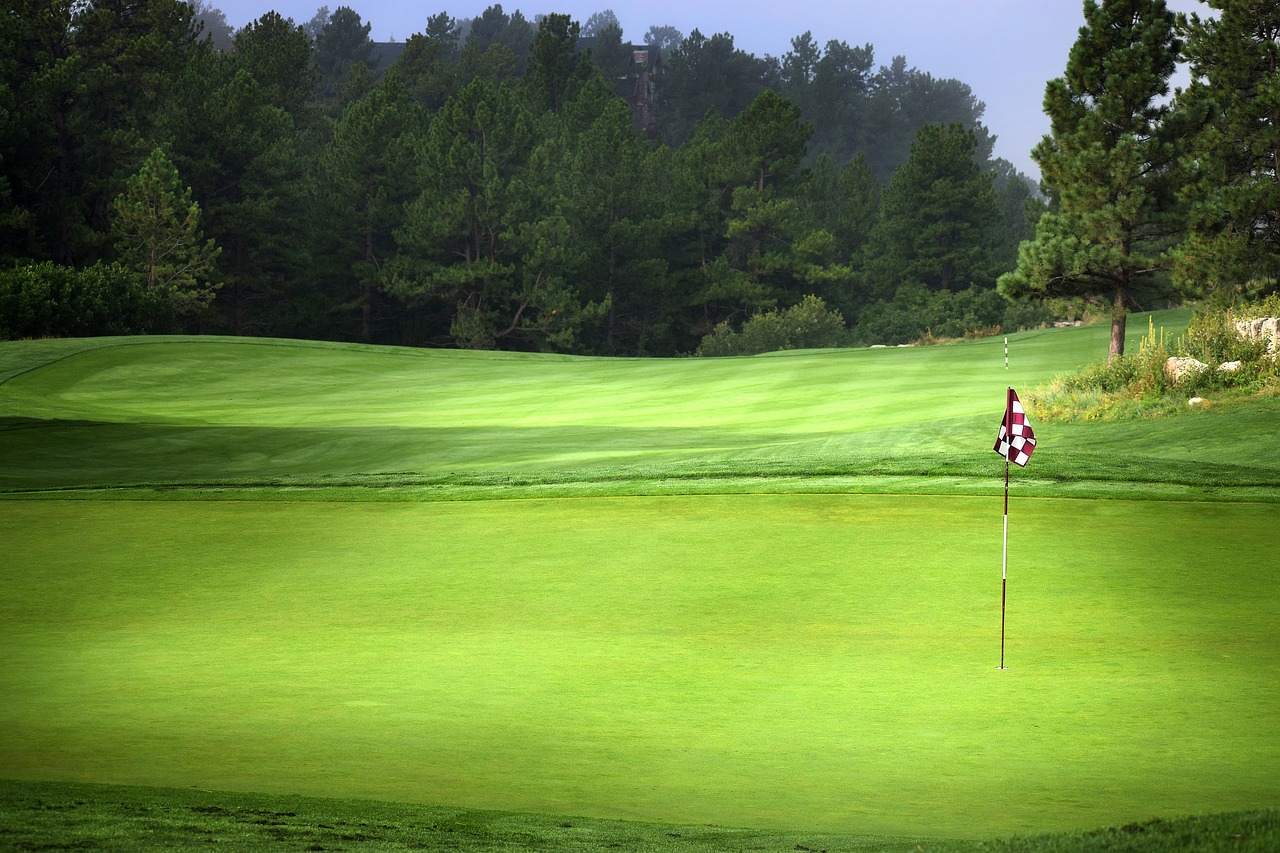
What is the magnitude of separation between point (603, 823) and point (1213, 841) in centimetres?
252

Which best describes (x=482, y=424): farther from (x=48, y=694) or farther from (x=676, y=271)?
(x=676, y=271)

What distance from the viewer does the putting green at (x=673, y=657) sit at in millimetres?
6961

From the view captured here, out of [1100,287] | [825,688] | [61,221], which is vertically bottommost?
[825,688]

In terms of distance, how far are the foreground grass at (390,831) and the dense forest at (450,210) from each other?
48.0 m

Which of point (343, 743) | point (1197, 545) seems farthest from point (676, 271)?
point (343, 743)

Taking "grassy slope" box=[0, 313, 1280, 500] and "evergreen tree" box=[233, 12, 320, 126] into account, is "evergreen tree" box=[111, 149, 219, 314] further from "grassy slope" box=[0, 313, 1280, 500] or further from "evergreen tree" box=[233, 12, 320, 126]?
"evergreen tree" box=[233, 12, 320, 126]

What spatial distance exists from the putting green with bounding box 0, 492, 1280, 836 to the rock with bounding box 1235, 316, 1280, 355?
359 inches

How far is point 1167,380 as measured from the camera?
21.8 meters

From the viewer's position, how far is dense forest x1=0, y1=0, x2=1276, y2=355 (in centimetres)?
6134

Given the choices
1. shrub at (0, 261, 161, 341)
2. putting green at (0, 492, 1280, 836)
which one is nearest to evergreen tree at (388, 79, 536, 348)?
shrub at (0, 261, 161, 341)

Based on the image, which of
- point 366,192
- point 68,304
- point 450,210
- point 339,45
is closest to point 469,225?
point 450,210

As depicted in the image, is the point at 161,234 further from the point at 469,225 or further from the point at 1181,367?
the point at 1181,367

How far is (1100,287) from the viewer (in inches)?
1182

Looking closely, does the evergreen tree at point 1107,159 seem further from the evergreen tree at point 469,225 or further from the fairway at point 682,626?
the evergreen tree at point 469,225
